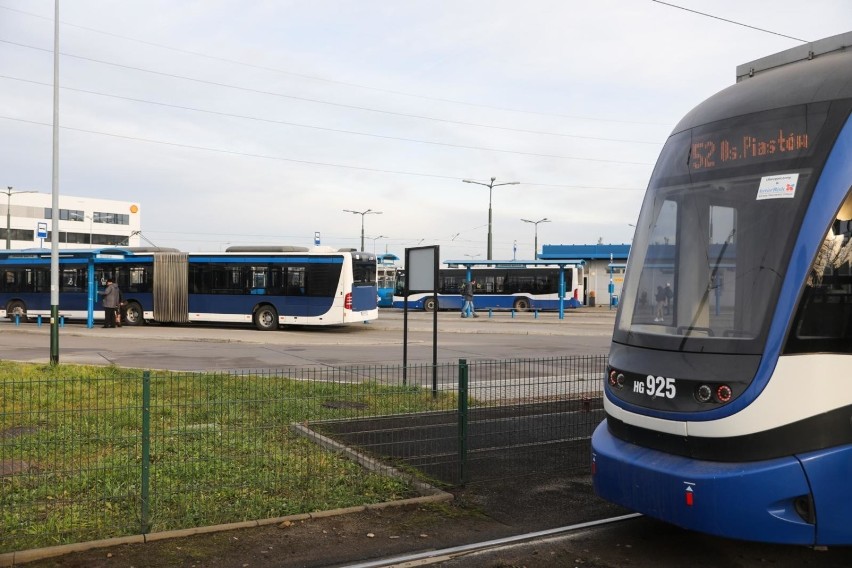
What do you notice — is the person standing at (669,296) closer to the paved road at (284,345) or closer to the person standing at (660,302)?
the person standing at (660,302)

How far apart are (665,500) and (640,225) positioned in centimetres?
215

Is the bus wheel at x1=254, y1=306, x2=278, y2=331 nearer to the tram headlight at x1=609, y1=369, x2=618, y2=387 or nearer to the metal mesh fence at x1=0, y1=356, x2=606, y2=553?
the metal mesh fence at x1=0, y1=356, x2=606, y2=553

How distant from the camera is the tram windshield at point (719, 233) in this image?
4.99 meters

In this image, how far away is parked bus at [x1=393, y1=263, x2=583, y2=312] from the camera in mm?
45919

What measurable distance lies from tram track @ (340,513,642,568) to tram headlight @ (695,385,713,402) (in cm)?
176

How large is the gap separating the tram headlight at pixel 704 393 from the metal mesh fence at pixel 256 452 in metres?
2.84

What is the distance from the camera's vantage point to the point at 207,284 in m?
29.2

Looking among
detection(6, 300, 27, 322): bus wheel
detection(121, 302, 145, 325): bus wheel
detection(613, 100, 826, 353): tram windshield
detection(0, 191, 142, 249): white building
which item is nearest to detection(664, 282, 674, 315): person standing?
detection(613, 100, 826, 353): tram windshield

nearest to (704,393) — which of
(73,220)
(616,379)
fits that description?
(616,379)

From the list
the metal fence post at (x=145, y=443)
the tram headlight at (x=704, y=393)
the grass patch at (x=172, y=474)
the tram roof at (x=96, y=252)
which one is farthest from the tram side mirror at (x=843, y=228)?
the tram roof at (x=96, y=252)

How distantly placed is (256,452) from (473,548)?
2887 mm

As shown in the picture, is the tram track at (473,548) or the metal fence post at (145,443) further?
the metal fence post at (145,443)

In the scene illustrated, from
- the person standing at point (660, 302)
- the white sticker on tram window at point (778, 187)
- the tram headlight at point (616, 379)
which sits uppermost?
the white sticker on tram window at point (778, 187)

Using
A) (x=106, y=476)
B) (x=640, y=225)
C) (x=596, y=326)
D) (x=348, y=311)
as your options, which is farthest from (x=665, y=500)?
(x=596, y=326)
